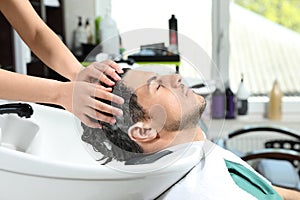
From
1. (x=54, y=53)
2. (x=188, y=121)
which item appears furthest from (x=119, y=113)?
(x=54, y=53)

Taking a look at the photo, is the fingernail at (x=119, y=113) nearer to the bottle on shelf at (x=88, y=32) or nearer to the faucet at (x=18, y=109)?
the faucet at (x=18, y=109)

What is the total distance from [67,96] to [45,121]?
29 centimetres

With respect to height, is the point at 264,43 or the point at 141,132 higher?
the point at 264,43

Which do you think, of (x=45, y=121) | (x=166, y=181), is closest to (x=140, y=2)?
(x=45, y=121)

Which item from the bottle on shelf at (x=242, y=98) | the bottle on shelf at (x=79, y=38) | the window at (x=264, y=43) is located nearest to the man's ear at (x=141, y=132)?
the bottle on shelf at (x=79, y=38)

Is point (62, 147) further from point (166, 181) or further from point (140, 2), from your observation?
point (140, 2)

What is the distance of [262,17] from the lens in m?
3.32

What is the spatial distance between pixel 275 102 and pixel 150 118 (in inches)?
93.6

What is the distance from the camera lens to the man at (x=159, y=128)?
36.2 inches

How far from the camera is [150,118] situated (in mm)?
950

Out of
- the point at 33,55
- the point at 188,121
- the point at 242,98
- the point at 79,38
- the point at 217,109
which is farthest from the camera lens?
the point at 242,98

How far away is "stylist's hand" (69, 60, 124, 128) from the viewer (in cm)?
83

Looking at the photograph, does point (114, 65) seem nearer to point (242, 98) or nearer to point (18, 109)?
→ point (18, 109)

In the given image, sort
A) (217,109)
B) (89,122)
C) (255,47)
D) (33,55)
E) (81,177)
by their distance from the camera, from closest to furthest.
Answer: (81,177) → (89,122) → (217,109) → (33,55) → (255,47)
